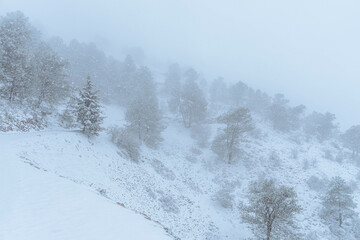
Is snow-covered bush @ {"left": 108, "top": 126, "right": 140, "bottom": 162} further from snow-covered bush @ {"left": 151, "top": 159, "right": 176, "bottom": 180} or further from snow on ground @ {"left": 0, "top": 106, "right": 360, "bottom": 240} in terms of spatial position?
snow-covered bush @ {"left": 151, "top": 159, "right": 176, "bottom": 180}

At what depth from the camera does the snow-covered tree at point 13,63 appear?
2152 cm

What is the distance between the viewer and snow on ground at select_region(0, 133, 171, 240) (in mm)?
6258

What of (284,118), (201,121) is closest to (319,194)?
(201,121)

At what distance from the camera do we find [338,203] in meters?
22.4

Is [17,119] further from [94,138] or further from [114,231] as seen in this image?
[114,231]

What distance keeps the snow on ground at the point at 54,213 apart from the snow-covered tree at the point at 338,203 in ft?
79.2

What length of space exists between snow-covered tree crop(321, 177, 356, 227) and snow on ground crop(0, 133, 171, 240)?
2415cm

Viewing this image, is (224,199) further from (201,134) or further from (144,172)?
(201,134)

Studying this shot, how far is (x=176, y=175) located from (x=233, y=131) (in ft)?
43.6

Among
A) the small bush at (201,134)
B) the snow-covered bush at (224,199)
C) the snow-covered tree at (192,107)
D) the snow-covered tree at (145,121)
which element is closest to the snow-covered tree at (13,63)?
the snow-covered tree at (145,121)

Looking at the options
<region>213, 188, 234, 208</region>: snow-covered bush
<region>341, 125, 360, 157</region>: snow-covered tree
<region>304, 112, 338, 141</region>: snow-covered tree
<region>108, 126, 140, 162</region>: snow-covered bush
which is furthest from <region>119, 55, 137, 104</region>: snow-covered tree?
<region>341, 125, 360, 157</region>: snow-covered tree

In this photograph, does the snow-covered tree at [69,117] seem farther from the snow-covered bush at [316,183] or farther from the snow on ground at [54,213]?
the snow-covered bush at [316,183]

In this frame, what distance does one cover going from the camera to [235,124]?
1355 inches

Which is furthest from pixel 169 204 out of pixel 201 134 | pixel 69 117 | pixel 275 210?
pixel 201 134
